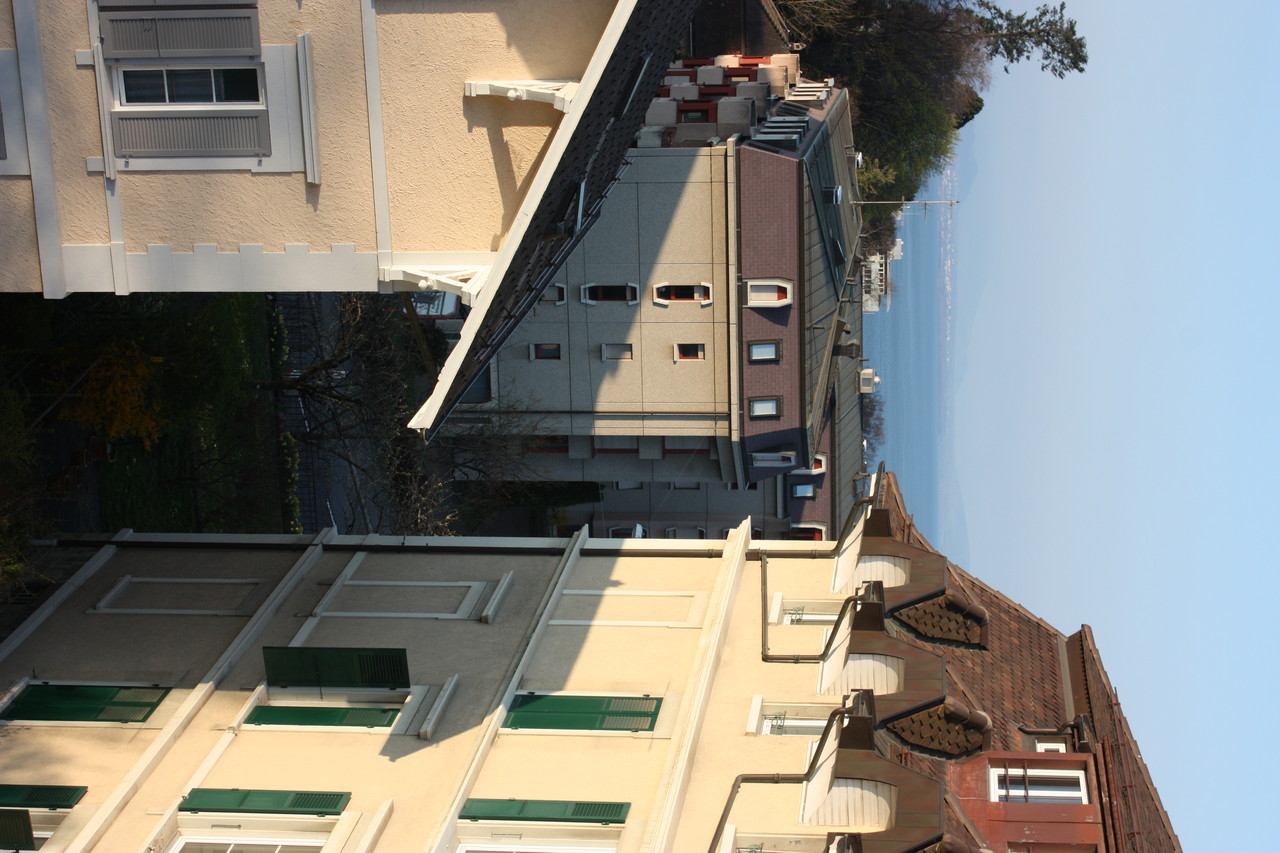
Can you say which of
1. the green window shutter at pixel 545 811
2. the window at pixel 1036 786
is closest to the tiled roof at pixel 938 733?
the window at pixel 1036 786

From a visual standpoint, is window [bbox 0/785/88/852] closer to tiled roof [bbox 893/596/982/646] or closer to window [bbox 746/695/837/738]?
window [bbox 746/695/837/738]

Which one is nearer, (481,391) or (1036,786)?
(1036,786)

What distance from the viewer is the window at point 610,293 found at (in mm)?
30891

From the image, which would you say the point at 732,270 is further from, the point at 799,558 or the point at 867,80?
the point at 867,80

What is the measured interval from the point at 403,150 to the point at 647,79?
7996 mm

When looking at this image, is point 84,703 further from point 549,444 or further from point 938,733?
point 549,444

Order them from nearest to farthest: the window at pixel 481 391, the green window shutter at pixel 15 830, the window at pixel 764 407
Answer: the green window shutter at pixel 15 830, the window at pixel 764 407, the window at pixel 481 391

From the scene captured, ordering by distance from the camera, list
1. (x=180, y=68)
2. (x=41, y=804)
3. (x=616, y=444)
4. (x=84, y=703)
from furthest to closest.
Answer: (x=616, y=444) < (x=84, y=703) < (x=41, y=804) < (x=180, y=68)

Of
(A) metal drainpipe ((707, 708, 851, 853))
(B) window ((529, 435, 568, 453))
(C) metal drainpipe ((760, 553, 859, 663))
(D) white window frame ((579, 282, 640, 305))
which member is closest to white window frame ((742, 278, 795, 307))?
(D) white window frame ((579, 282, 640, 305))

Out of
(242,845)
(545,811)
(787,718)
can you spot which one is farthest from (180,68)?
(787,718)

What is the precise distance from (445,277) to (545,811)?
743 centimetres

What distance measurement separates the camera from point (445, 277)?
15.5m

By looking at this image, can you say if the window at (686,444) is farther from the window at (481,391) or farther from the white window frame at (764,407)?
the window at (481,391)

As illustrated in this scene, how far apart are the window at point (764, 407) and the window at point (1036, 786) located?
16.6 metres
